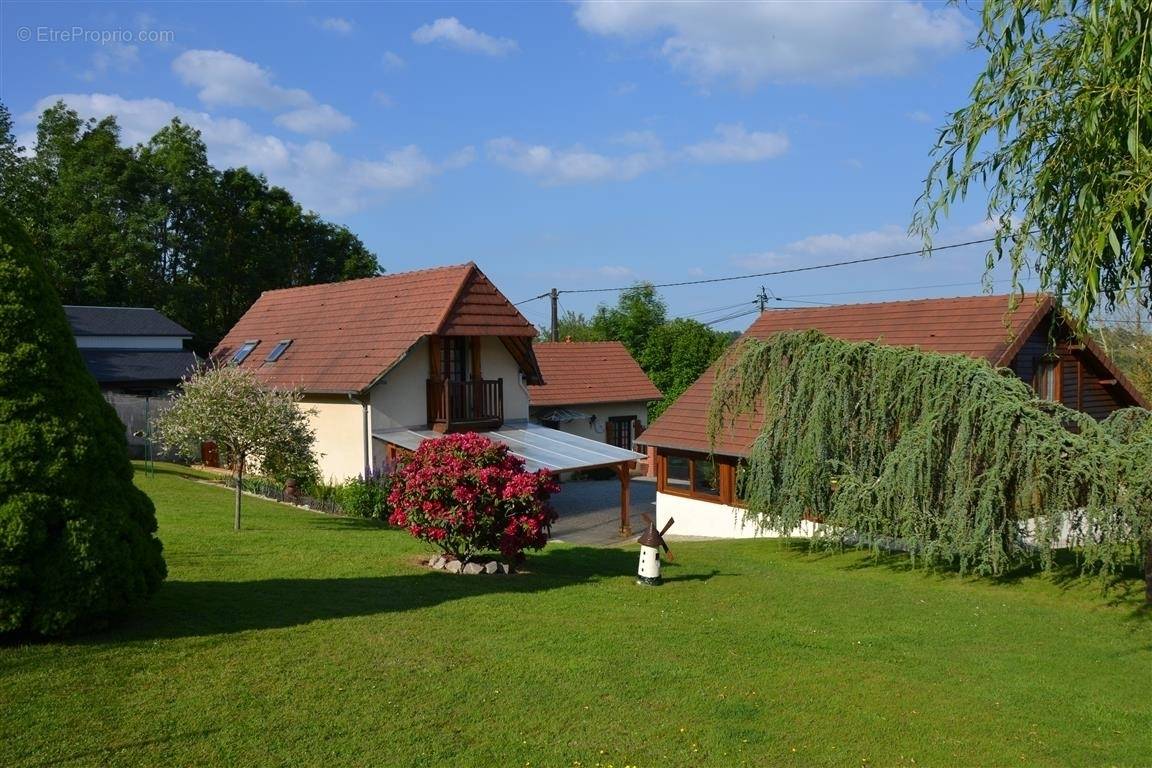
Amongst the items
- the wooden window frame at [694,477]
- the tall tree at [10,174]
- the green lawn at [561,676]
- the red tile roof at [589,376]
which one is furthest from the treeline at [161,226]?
the green lawn at [561,676]

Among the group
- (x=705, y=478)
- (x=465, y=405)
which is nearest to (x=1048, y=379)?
(x=705, y=478)

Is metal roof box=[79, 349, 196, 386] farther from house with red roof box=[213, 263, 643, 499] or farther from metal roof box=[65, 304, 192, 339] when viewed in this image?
house with red roof box=[213, 263, 643, 499]

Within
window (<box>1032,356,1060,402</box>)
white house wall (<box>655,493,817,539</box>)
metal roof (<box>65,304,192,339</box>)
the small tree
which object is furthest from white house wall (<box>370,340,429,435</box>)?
metal roof (<box>65,304,192,339</box>)

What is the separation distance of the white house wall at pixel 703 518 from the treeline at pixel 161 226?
27.2m

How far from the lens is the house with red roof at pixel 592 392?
34062mm

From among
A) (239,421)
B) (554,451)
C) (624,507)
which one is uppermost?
(239,421)

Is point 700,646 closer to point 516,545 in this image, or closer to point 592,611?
point 592,611

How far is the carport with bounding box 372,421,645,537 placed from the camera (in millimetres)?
21906

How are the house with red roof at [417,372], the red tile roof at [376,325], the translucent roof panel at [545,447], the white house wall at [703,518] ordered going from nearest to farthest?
the white house wall at [703,518] → the translucent roof panel at [545,447] → the house with red roof at [417,372] → the red tile roof at [376,325]

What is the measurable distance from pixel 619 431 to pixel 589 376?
2.54 metres

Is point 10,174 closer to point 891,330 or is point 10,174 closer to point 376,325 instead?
point 376,325

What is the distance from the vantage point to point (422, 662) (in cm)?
809

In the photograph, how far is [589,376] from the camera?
36.6 m

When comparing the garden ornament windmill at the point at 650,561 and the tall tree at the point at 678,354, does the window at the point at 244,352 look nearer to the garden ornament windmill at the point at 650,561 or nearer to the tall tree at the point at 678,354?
the tall tree at the point at 678,354
